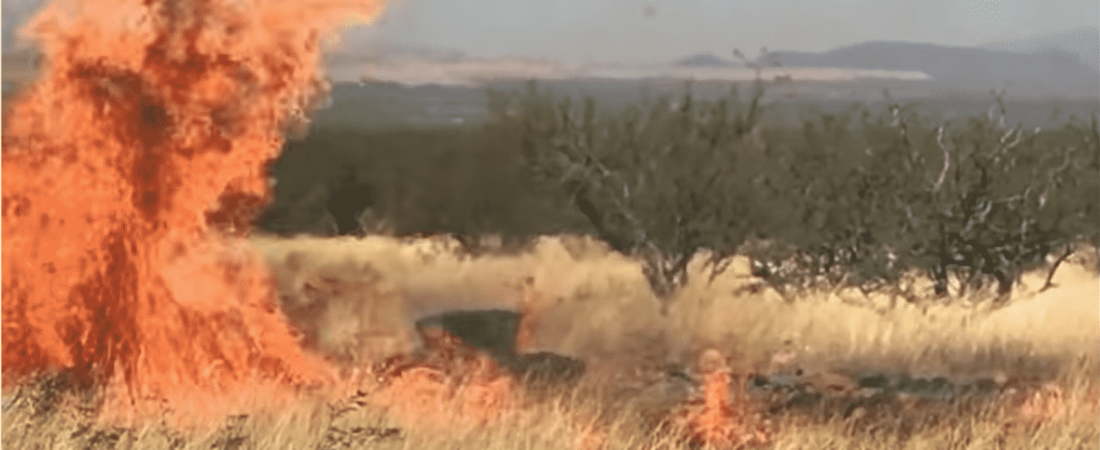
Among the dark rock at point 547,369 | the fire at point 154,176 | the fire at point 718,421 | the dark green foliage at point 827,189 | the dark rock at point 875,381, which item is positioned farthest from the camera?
the dark green foliage at point 827,189

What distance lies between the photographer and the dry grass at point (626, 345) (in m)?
9.17

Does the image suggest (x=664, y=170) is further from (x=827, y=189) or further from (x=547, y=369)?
(x=547, y=369)

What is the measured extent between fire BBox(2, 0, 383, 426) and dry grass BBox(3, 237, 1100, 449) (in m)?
0.97

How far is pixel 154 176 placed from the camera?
1023 cm

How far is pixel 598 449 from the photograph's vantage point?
9.23 meters

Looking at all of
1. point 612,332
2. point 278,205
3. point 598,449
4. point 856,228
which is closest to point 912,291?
point 856,228

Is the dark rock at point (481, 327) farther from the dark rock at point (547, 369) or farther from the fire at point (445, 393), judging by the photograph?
the fire at point (445, 393)

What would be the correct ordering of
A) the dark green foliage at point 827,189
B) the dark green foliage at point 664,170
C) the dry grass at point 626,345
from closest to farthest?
the dry grass at point 626,345 < the dark green foliage at point 827,189 < the dark green foliage at point 664,170

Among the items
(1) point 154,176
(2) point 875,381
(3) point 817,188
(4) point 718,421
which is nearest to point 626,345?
(3) point 817,188

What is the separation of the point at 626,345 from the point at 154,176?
6.00m

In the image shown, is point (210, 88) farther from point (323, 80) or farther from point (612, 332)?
point (612, 332)

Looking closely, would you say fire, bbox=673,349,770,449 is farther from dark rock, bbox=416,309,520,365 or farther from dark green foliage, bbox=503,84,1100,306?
dark green foliage, bbox=503,84,1100,306

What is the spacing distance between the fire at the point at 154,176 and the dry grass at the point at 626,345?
972 mm

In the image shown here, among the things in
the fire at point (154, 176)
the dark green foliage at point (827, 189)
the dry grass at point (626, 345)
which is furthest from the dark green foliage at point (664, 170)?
the fire at point (154, 176)
